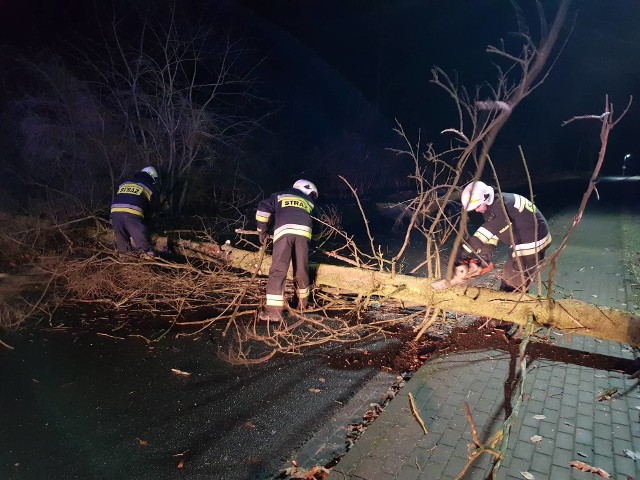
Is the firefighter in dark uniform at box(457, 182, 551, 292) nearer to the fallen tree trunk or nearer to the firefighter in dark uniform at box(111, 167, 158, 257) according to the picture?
the fallen tree trunk

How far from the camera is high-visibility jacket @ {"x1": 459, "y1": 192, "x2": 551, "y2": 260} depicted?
393 cm

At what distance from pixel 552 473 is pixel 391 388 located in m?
1.20

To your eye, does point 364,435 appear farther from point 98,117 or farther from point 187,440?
point 98,117

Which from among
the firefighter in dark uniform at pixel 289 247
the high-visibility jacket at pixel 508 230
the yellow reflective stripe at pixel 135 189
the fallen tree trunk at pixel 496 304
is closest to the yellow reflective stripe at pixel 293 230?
the firefighter in dark uniform at pixel 289 247

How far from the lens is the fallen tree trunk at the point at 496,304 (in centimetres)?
316

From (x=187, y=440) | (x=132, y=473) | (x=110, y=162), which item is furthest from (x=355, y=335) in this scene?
(x=110, y=162)

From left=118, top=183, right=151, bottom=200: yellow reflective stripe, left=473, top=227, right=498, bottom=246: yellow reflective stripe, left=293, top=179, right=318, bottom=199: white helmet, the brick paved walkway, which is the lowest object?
the brick paved walkway

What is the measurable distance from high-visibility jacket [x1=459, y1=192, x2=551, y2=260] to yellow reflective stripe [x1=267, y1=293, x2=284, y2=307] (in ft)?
6.47

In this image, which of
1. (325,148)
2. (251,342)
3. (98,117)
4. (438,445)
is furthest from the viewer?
(325,148)

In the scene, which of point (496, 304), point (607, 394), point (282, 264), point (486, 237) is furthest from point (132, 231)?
point (607, 394)

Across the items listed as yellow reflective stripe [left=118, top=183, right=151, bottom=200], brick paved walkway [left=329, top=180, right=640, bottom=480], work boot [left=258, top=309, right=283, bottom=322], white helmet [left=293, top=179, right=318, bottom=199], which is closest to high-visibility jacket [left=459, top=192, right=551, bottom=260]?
brick paved walkway [left=329, top=180, right=640, bottom=480]

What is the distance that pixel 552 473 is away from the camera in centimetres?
225

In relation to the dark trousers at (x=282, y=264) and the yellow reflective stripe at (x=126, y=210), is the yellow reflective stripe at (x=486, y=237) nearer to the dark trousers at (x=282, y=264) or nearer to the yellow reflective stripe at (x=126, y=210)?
the dark trousers at (x=282, y=264)

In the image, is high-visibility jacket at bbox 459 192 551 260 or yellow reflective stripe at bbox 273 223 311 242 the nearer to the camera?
high-visibility jacket at bbox 459 192 551 260
